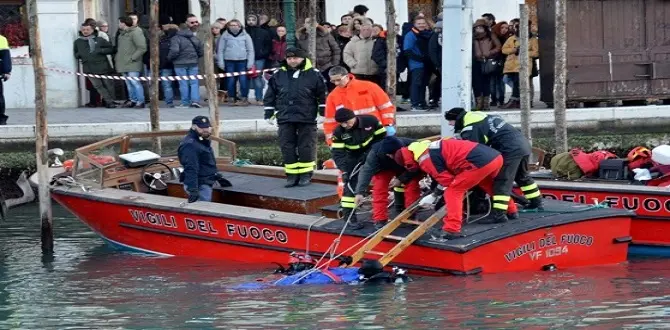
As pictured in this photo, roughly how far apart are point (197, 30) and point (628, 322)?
48.9ft

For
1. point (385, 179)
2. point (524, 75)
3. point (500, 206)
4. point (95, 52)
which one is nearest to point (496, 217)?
point (500, 206)

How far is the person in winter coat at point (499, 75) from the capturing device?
80.3 ft

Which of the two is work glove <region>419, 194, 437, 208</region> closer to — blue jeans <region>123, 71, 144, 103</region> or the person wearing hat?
the person wearing hat

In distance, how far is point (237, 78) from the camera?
26.5m

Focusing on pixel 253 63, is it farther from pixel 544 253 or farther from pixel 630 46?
pixel 544 253

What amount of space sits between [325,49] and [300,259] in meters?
10.3

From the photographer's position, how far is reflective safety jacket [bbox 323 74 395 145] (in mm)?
16266

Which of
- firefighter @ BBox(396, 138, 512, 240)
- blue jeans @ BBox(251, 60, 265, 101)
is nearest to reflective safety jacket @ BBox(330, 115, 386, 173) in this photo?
firefighter @ BBox(396, 138, 512, 240)

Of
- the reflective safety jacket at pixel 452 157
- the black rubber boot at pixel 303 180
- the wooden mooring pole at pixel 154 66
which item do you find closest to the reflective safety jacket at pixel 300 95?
the black rubber boot at pixel 303 180

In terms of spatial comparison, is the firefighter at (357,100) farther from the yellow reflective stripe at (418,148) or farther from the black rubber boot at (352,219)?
the yellow reflective stripe at (418,148)

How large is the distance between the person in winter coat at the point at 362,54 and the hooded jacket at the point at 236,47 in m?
1.99

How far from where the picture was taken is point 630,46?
2450 centimetres

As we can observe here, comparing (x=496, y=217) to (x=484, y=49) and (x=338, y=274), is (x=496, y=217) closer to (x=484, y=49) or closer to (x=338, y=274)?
(x=338, y=274)

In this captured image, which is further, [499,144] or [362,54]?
[362,54]
